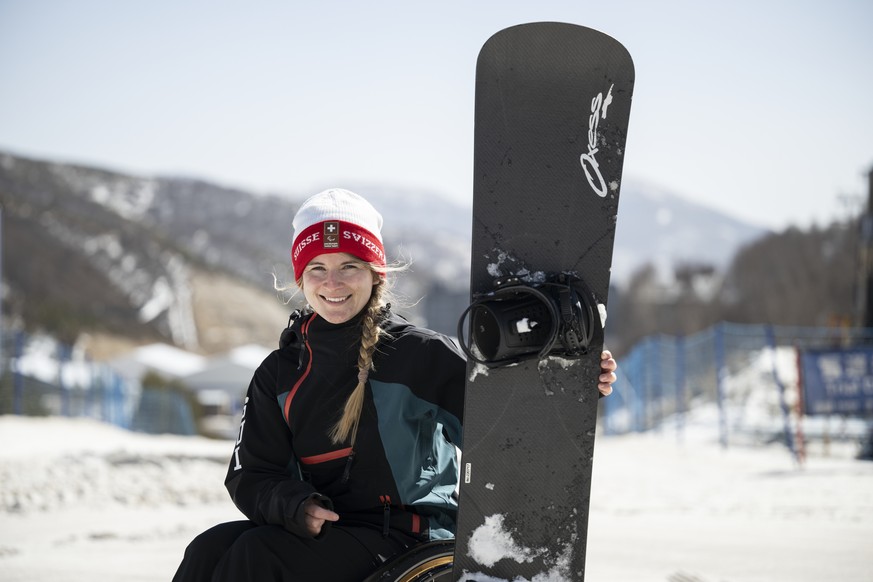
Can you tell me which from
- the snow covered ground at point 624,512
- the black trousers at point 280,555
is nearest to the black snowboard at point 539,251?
the black trousers at point 280,555

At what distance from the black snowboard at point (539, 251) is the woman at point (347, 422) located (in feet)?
0.44

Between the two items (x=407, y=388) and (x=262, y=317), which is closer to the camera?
(x=407, y=388)

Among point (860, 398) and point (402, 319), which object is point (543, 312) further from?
point (860, 398)

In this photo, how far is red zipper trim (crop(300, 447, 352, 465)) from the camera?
2156 millimetres

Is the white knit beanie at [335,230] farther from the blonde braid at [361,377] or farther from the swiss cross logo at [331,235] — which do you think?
the blonde braid at [361,377]

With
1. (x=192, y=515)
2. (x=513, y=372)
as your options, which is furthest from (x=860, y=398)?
(x=513, y=372)

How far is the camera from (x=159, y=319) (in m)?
60.2

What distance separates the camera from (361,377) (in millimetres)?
2176

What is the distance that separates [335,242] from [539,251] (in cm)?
55

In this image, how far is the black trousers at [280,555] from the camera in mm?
1947

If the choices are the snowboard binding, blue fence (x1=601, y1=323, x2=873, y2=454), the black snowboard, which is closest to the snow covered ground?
blue fence (x1=601, y1=323, x2=873, y2=454)

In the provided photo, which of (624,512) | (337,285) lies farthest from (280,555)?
(624,512)

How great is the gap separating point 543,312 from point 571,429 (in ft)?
1.16

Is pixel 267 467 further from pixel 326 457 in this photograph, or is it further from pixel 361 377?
pixel 361 377
